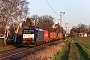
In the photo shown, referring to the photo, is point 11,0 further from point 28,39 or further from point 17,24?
point 17,24

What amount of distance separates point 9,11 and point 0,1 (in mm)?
2504

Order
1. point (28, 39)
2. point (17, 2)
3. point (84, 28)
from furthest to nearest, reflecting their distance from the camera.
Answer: point (84, 28) < point (17, 2) < point (28, 39)

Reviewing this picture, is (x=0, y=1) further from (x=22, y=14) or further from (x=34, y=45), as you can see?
(x=22, y=14)

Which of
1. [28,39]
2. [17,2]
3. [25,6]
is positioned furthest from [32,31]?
[25,6]

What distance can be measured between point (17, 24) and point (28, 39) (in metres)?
19.3

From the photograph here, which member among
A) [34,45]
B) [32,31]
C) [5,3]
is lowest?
[34,45]

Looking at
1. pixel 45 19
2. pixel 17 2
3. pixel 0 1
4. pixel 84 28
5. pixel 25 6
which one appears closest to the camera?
pixel 0 1

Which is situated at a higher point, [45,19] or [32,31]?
[45,19]

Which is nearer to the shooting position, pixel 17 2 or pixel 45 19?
pixel 17 2

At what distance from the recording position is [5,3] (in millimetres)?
41781

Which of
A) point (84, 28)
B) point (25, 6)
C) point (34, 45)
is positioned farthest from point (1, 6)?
point (84, 28)

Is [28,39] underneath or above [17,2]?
underneath

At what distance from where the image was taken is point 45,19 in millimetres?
133750

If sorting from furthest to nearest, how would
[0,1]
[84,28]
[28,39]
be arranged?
[84,28] < [0,1] < [28,39]
